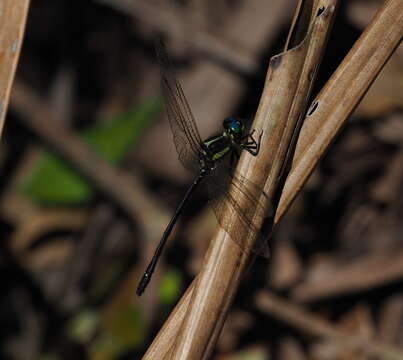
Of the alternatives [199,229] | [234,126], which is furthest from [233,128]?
[199,229]

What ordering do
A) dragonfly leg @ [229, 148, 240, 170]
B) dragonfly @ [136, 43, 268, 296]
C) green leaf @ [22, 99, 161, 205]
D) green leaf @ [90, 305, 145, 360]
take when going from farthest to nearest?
green leaf @ [22, 99, 161, 205] → green leaf @ [90, 305, 145, 360] → dragonfly leg @ [229, 148, 240, 170] → dragonfly @ [136, 43, 268, 296]

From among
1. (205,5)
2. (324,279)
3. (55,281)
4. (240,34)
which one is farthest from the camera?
(205,5)

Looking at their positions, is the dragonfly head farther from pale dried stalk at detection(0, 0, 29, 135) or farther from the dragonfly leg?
pale dried stalk at detection(0, 0, 29, 135)

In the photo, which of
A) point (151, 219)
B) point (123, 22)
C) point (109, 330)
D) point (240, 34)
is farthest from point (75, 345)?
point (123, 22)

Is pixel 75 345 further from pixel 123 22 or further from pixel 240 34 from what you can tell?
pixel 123 22

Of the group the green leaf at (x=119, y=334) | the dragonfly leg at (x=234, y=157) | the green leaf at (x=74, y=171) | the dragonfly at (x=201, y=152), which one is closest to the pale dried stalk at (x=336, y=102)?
the dragonfly at (x=201, y=152)

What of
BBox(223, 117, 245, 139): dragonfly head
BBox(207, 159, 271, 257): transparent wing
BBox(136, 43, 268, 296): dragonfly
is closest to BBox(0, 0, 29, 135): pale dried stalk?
BBox(207, 159, 271, 257): transparent wing

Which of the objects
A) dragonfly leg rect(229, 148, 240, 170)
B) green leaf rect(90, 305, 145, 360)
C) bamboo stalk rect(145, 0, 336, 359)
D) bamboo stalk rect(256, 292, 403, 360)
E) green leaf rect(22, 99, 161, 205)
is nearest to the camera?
bamboo stalk rect(145, 0, 336, 359)

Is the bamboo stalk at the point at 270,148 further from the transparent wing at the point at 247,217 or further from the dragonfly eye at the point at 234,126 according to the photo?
the dragonfly eye at the point at 234,126
